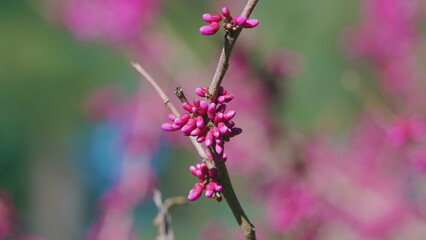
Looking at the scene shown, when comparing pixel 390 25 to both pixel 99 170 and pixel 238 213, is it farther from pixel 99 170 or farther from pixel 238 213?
pixel 99 170

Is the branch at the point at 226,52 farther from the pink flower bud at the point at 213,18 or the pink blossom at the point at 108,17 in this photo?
the pink blossom at the point at 108,17

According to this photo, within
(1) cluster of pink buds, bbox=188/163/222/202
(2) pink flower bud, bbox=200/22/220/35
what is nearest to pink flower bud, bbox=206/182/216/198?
(1) cluster of pink buds, bbox=188/163/222/202

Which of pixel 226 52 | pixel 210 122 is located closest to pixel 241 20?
pixel 226 52

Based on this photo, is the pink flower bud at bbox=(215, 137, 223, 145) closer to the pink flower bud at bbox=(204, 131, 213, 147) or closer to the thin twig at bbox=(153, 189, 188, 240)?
the pink flower bud at bbox=(204, 131, 213, 147)

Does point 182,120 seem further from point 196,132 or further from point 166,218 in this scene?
point 166,218

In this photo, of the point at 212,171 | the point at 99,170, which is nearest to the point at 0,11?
the point at 99,170
